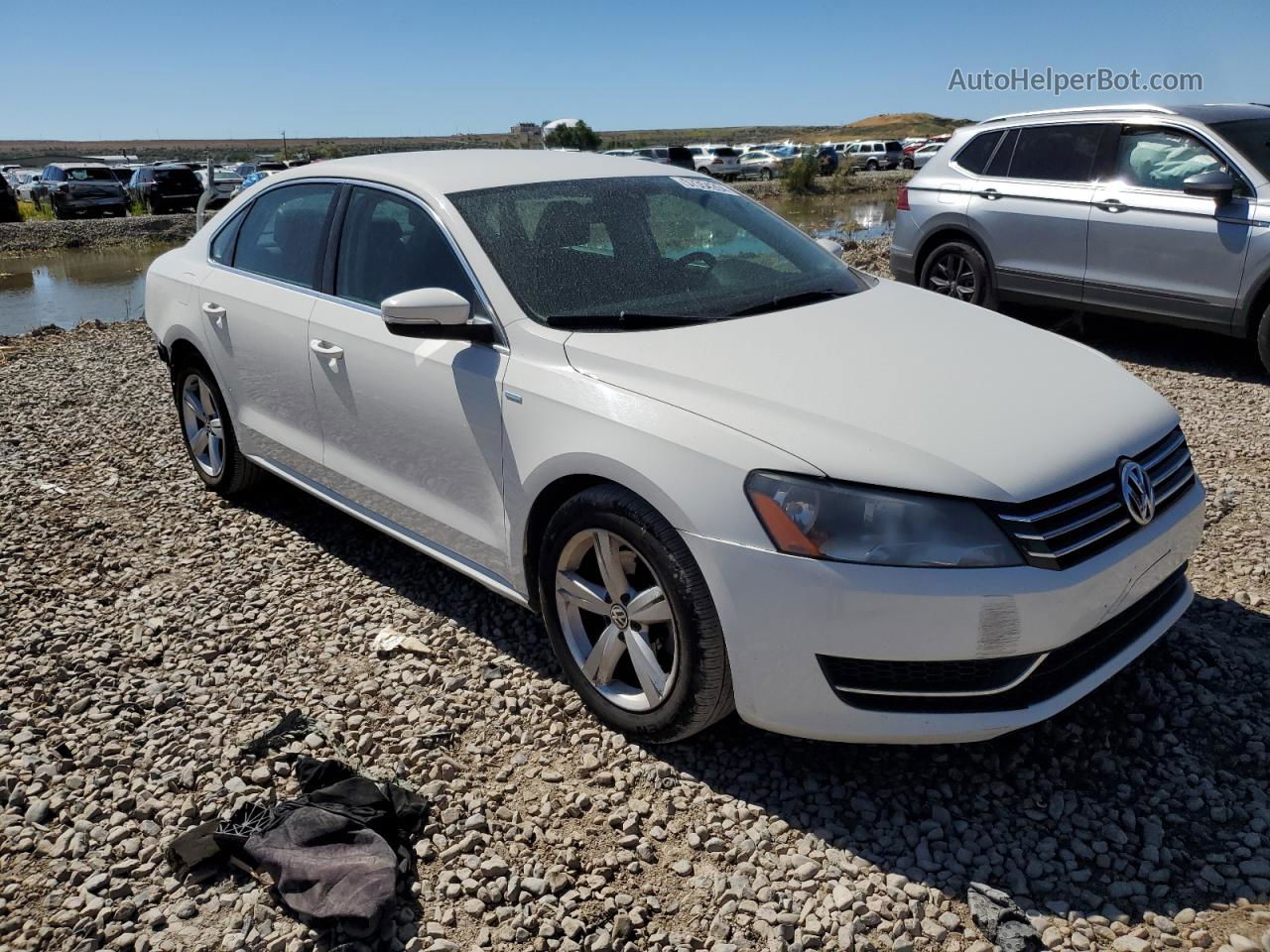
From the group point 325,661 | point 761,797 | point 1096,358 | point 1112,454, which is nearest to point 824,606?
point 761,797

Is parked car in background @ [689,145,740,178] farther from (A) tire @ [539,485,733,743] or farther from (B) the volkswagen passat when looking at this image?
(A) tire @ [539,485,733,743]

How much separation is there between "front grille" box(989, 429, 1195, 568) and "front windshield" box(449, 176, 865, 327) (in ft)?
4.18

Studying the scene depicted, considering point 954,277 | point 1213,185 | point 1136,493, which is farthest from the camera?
point 954,277

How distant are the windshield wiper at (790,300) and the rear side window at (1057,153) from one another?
15.2ft

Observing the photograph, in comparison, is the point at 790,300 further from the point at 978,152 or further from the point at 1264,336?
the point at 978,152

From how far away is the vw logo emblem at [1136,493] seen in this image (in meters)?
2.84

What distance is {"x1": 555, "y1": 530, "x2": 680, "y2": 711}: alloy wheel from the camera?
300cm

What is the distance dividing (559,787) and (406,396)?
1479 millimetres

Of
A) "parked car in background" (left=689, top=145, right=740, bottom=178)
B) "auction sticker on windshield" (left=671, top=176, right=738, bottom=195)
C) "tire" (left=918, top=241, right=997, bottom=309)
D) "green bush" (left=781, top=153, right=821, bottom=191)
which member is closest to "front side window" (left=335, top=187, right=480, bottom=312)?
"auction sticker on windshield" (left=671, top=176, right=738, bottom=195)

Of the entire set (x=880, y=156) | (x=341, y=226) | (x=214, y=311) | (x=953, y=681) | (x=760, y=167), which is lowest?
(x=953, y=681)

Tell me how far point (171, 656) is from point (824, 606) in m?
2.67

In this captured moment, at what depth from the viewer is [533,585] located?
342cm

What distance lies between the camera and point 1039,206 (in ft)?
25.4

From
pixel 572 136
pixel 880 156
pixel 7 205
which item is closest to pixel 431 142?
pixel 572 136
